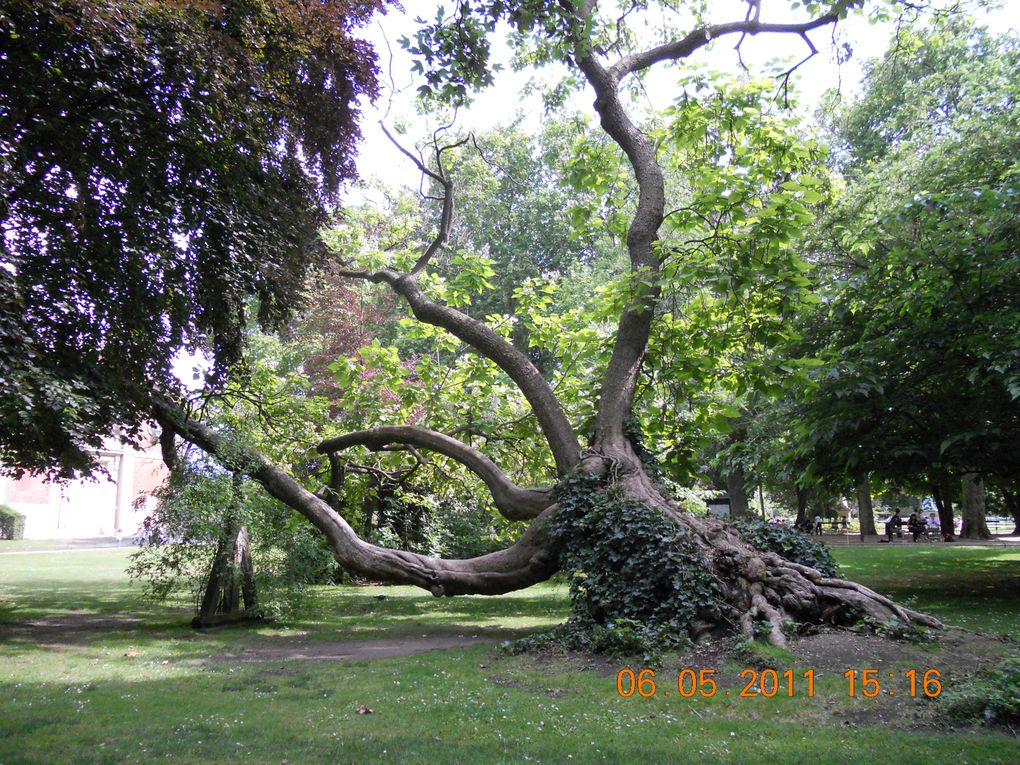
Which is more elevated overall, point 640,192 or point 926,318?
point 640,192

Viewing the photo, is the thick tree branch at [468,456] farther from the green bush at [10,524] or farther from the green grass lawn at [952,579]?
the green bush at [10,524]

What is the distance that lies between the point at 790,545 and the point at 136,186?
8857mm

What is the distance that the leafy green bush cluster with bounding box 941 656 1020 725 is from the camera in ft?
15.9

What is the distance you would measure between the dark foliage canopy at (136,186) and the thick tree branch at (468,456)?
14.1 feet

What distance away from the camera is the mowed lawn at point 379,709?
15.8 ft

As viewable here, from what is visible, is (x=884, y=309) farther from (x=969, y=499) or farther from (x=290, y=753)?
(x=969, y=499)

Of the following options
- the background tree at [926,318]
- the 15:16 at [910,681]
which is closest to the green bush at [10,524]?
the background tree at [926,318]

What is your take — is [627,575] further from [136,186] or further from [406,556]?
[136,186]

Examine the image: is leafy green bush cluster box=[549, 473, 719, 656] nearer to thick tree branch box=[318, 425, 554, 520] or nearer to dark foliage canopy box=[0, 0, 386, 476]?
thick tree branch box=[318, 425, 554, 520]

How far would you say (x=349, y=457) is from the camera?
50.2 ft

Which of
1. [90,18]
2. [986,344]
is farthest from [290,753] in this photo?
[986,344]

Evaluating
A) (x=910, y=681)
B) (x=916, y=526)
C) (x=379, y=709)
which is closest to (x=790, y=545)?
(x=910, y=681)

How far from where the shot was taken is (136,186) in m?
7.09

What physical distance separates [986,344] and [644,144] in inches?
232
